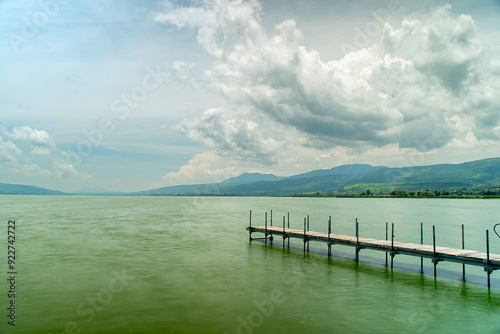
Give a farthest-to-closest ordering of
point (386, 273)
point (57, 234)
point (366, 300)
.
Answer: point (57, 234) → point (386, 273) → point (366, 300)

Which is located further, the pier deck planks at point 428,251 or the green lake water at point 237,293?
the pier deck planks at point 428,251

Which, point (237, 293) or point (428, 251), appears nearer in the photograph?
point (237, 293)

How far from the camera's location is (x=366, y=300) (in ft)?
64.8

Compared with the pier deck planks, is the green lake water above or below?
below

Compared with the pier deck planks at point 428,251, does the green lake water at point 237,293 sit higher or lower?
lower

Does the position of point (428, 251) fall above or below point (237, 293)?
above

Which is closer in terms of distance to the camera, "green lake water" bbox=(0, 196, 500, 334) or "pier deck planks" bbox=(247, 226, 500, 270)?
"green lake water" bbox=(0, 196, 500, 334)

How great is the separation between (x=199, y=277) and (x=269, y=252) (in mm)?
13106

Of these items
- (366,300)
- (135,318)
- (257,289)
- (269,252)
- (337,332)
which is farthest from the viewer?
(269,252)

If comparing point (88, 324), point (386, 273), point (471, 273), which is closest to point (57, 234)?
point (88, 324)

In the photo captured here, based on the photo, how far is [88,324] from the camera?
1578cm

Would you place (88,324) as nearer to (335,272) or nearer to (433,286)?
(335,272)

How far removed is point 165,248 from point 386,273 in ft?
77.7

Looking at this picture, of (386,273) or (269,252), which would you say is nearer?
(386,273)
